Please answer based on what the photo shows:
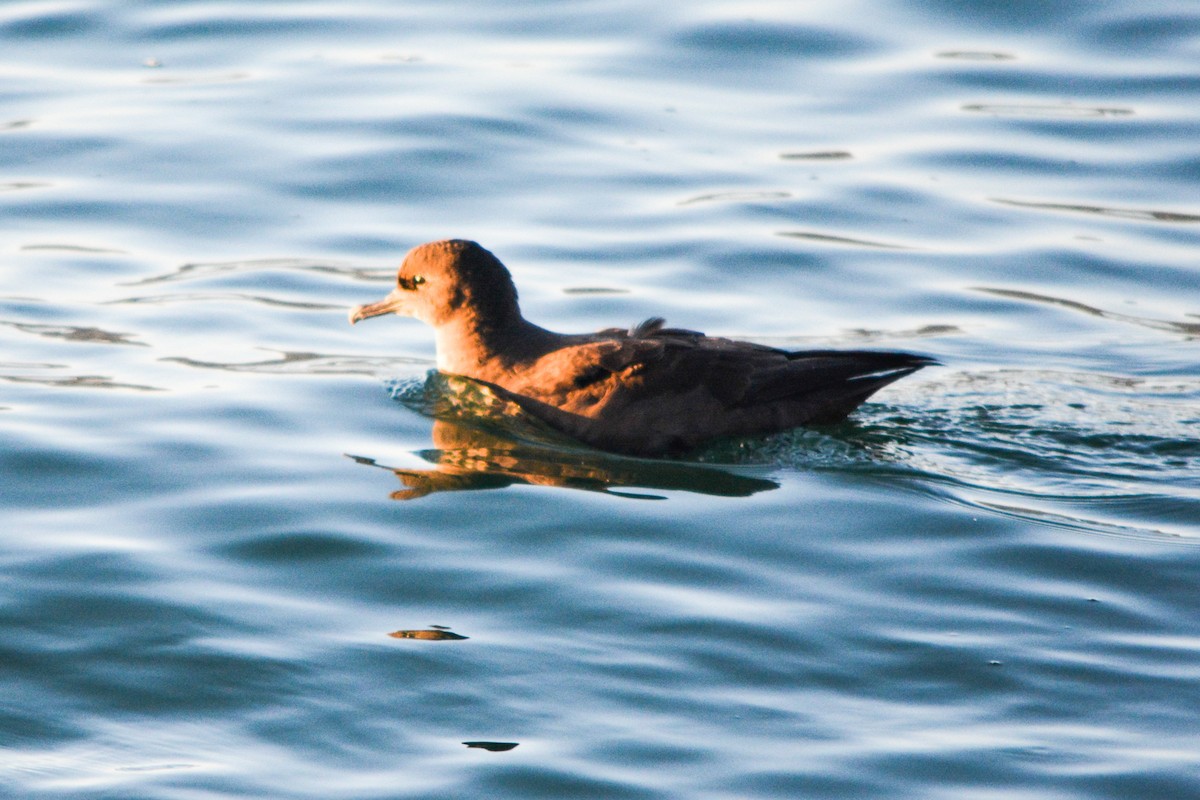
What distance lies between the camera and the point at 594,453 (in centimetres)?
840

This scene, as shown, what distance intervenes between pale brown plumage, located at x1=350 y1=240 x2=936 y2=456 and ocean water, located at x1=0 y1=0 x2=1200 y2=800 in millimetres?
206

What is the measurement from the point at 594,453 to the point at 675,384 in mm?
545

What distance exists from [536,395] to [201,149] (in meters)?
5.60

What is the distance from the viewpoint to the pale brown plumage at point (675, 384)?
841cm

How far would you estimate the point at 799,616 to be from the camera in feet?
21.0

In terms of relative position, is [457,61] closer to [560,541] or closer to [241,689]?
[560,541]

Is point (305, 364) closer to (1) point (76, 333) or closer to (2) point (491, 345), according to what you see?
(2) point (491, 345)

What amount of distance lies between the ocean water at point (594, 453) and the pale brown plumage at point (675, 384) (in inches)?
8.1

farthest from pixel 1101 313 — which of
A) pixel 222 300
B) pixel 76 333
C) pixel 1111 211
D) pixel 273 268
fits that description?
pixel 76 333

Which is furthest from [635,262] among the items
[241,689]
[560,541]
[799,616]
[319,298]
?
[241,689]

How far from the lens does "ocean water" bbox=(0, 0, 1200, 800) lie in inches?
219

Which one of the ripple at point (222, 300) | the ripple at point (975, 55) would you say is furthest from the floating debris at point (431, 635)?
the ripple at point (975, 55)

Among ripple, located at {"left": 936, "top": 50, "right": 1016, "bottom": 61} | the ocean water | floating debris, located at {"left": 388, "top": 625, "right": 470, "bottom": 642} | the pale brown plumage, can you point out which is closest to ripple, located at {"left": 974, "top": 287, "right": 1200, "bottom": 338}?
the ocean water

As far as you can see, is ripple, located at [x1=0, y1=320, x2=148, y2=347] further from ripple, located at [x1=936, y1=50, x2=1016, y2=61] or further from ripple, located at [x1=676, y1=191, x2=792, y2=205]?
ripple, located at [x1=936, y1=50, x2=1016, y2=61]
